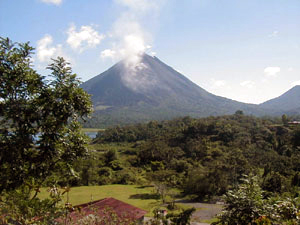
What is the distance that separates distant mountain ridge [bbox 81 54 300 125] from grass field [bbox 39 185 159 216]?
220 ft

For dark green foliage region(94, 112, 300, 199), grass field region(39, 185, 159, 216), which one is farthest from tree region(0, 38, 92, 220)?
grass field region(39, 185, 159, 216)

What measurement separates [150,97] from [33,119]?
408 ft

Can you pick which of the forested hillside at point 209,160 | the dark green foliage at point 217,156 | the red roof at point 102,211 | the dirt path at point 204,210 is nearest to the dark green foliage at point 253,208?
the red roof at point 102,211

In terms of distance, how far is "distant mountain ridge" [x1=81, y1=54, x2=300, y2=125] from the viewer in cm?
10569

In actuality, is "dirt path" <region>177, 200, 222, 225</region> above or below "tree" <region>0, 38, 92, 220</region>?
below

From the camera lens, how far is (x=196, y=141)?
37.6m

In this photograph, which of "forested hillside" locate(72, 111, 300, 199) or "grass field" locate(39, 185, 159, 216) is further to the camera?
"forested hillside" locate(72, 111, 300, 199)

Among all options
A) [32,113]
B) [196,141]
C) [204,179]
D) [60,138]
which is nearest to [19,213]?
[60,138]

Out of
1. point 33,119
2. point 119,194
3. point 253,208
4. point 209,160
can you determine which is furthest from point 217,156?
point 33,119

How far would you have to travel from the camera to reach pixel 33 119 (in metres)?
3.06

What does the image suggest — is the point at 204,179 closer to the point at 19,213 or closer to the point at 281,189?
the point at 281,189

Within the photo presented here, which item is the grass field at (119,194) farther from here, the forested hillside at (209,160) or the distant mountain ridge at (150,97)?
the distant mountain ridge at (150,97)

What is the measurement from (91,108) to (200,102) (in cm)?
11797

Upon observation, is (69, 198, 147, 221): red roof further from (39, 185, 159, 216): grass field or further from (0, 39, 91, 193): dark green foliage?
(39, 185, 159, 216): grass field
